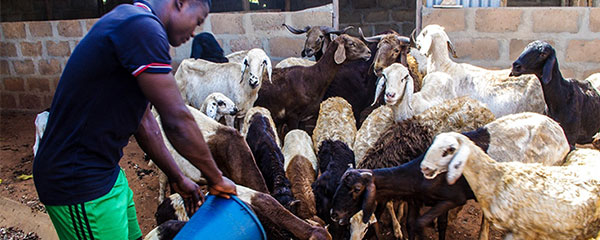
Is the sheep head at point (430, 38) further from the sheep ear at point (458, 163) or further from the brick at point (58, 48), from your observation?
the brick at point (58, 48)

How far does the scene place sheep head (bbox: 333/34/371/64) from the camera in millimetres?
6406

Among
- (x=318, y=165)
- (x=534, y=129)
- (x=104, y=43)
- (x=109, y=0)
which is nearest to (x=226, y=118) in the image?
(x=318, y=165)

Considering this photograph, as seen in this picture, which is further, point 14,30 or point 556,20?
point 14,30

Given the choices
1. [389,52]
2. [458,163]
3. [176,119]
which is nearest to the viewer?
[176,119]

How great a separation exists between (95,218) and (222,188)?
62cm

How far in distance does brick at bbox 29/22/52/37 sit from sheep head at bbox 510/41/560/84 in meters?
7.94

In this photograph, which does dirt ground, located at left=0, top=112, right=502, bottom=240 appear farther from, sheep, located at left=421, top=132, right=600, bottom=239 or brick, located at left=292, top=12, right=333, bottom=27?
brick, located at left=292, top=12, right=333, bottom=27

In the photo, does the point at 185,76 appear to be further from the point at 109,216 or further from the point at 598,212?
the point at 598,212

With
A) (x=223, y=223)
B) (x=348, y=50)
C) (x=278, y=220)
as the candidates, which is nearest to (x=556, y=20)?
(x=348, y=50)

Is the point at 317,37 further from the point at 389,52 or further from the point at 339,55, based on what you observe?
the point at 389,52

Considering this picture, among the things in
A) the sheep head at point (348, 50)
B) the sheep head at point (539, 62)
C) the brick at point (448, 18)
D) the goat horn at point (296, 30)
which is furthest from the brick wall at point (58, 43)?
the sheep head at point (539, 62)

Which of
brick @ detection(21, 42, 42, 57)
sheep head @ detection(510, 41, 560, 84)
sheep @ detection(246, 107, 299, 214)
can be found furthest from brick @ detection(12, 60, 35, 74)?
sheep head @ detection(510, 41, 560, 84)

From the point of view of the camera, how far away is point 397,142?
4.32m

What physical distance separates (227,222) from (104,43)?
3.25 feet
